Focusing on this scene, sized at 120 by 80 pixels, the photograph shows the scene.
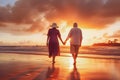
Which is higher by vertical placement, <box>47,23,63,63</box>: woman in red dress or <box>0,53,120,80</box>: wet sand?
<box>47,23,63,63</box>: woman in red dress

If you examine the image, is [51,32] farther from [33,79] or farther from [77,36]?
[33,79]

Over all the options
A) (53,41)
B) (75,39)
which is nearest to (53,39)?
(53,41)

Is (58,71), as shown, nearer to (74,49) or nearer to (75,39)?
(74,49)

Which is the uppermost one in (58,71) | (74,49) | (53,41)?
(53,41)

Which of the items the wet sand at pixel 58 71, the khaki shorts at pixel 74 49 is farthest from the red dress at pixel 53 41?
the wet sand at pixel 58 71

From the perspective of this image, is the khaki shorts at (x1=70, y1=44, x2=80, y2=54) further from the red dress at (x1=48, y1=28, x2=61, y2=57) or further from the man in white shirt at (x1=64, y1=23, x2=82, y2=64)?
the red dress at (x1=48, y1=28, x2=61, y2=57)

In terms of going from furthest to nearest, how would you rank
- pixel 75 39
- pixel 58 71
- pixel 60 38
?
pixel 60 38 < pixel 75 39 < pixel 58 71

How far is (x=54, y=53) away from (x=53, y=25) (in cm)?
162

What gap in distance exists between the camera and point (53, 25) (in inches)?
736

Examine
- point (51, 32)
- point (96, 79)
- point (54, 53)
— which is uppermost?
point (51, 32)

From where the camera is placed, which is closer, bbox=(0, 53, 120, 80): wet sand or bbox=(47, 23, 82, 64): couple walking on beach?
bbox=(0, 53, 120, 80): wet sand

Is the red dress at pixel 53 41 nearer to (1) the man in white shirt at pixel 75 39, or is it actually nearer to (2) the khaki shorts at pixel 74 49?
(1) the man in white shirt at pixel 75 39

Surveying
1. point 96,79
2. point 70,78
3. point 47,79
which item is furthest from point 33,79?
point 96,79

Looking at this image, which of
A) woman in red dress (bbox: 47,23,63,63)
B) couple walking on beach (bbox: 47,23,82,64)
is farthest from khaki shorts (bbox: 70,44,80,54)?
woman in red dress (bbox: 47,23,63,63)
